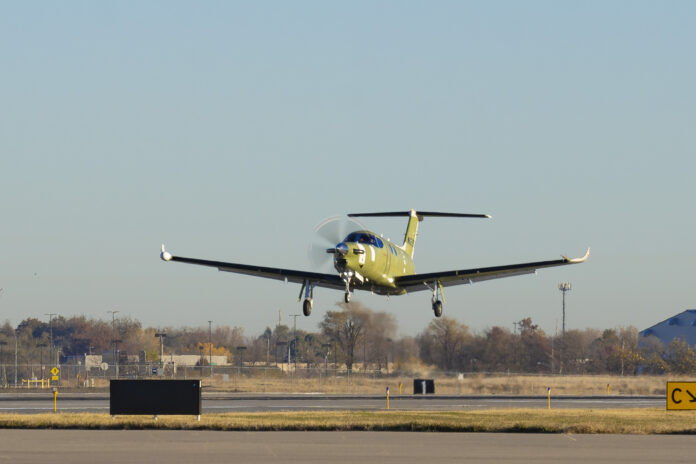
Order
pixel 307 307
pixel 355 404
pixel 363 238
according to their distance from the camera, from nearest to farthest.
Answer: pixel 363 238
pixel 307 307
pixel 355 404

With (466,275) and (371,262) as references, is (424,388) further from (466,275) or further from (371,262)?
(371,262)

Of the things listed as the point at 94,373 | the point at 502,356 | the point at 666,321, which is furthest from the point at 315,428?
the point at 666,321

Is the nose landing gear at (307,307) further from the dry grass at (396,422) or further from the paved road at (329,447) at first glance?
the paved road at (329,447)

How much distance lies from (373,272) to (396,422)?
1023 cm

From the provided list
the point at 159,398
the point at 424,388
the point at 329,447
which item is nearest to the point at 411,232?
the point at 424,388

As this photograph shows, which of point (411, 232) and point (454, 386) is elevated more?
point (411, 232)

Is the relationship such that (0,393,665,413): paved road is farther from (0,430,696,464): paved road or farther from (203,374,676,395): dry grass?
(0,430,696,464): paved road

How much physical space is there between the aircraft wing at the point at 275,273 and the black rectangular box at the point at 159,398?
9931 mm

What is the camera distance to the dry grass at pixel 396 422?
41125 mm

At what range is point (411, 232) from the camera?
65625mm

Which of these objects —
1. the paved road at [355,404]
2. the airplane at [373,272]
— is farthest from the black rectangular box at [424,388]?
the airplane at [373,272]

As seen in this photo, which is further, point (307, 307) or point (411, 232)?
point (411, 232)

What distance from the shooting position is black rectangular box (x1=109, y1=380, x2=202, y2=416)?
44250 millimetres

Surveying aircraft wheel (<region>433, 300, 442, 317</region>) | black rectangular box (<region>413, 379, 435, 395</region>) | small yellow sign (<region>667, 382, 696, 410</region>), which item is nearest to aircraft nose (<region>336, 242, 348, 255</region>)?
aircraft wheel (<region>433, 300, 442, 317</region>)
